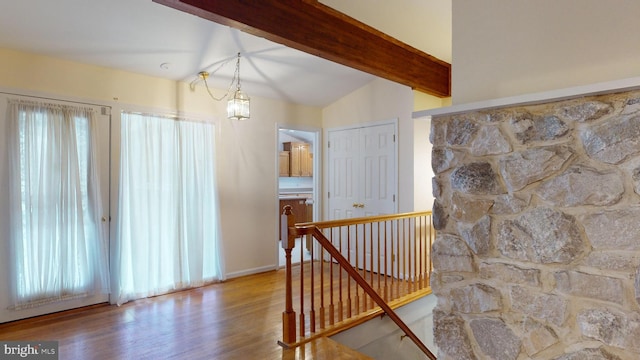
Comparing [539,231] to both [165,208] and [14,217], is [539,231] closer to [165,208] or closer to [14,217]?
[165,208]

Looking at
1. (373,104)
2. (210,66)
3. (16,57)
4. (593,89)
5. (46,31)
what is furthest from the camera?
(373,104)

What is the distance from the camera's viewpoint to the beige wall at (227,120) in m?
3.20

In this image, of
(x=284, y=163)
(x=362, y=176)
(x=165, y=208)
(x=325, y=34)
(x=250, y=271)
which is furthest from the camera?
(x=284, y=163)

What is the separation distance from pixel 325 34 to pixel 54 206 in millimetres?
2912

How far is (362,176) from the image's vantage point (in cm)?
489

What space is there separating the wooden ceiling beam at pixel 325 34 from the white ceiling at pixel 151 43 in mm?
300

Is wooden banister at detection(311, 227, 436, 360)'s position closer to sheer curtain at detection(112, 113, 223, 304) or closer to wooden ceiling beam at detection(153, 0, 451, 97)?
wooden ceiling beam at detection(153, 0, 451, 97)

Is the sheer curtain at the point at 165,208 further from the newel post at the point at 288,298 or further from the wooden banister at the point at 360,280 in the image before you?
the wooden banister at the point at 360,280

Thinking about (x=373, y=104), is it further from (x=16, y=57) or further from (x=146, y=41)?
(x=16, y=57)

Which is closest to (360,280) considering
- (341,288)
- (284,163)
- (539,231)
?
(341,288)

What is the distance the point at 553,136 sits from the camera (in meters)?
1.45

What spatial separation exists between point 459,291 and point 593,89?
105 centimetres

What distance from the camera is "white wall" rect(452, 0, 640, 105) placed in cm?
134

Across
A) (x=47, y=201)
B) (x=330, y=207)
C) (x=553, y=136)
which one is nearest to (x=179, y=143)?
(x=47, y=201)
